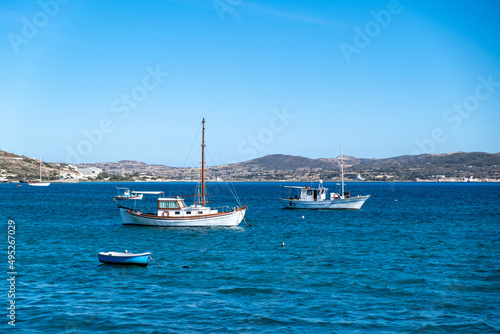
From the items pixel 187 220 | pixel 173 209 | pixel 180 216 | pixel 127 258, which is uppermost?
pixel 173 209

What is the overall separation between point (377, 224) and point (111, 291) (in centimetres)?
4684

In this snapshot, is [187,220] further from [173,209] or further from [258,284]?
[258,284]

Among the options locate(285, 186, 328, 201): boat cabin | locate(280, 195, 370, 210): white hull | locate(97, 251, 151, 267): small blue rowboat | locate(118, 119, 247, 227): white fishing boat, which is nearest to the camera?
locate(97, 251, 151, 267): small blue rowboat

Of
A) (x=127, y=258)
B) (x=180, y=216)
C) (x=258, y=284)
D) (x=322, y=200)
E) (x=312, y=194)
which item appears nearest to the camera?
(x=258, y=284)

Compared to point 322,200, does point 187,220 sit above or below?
below

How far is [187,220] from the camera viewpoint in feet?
187

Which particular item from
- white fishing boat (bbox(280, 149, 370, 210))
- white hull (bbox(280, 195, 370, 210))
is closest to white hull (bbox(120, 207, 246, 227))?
white fishing boat (bbox(280, 149, 370, 210))

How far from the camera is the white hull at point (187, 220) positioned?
57.0 meters

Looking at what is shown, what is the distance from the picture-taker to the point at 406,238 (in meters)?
49.8

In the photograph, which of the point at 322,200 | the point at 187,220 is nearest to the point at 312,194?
the point at 322,200

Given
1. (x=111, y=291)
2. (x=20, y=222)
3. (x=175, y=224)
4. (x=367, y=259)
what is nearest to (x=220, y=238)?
(x=175, y=224)

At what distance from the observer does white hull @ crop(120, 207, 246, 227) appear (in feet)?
187

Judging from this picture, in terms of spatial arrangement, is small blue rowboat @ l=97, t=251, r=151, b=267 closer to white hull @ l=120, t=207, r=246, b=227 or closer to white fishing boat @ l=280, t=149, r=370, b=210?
white hull @ l=120, t=207, r=246, b=227

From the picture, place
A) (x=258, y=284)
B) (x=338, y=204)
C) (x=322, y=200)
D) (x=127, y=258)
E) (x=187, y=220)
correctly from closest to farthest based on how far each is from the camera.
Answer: (x=258, y=284) < (x=127, y=258) < (x=187, y=220) < (x=338, y=204) < (x=322, y=200)
